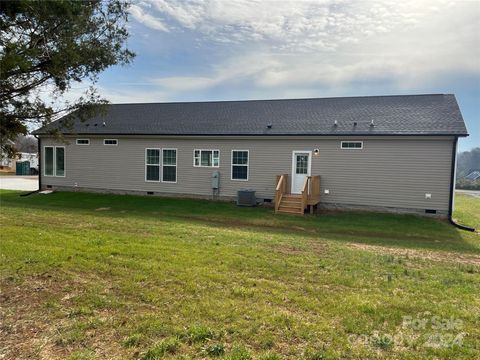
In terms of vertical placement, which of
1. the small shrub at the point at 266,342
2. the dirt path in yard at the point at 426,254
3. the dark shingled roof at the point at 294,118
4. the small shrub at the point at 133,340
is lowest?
the dirt path in yard at the point at 426,254

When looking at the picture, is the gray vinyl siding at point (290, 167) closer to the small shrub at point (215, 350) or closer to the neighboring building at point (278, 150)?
the neighboring building at point (278, 150)

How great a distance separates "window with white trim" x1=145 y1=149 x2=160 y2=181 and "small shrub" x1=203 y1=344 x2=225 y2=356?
1403 cm

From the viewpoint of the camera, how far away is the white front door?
14.0 meters

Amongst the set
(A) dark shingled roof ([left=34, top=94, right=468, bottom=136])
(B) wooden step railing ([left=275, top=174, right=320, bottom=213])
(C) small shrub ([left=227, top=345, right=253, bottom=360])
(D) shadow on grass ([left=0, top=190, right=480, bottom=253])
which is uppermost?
(A) dark shingled roof ([left=34, top=94, right=468, bottom=136])

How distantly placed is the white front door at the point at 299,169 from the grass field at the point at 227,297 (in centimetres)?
637

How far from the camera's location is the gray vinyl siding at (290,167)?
488 inches

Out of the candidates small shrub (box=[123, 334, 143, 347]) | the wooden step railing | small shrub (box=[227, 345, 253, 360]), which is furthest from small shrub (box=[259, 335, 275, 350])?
the wooden step railing

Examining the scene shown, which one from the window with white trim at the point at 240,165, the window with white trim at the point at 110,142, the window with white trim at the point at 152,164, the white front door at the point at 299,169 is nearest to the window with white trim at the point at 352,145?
the white front door at the point at 299,169

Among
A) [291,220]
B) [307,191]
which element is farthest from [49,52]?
[307,191]

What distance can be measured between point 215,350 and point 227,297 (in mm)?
1093

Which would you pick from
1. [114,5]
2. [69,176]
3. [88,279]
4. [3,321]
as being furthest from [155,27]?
[69,176]

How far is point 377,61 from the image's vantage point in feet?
46.8

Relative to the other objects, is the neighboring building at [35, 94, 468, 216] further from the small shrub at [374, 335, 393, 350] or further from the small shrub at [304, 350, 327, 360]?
the small shrub at [304, 350, 327, 360]

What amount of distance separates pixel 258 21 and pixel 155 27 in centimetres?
297
